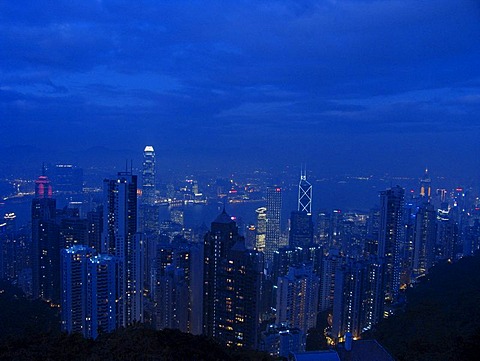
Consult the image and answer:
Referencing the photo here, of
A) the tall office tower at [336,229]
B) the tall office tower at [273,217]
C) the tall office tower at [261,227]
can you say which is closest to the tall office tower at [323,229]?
the tall office tower at [336,229]

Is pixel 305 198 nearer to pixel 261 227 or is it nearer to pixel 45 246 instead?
pixel 261 227

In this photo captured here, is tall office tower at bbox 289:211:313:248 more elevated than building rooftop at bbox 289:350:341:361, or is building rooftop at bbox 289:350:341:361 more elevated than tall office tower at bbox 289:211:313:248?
building rooftop at bbox 289:350:341:361

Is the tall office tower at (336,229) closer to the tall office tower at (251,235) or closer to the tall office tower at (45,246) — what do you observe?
the tall office tower at (251,235)

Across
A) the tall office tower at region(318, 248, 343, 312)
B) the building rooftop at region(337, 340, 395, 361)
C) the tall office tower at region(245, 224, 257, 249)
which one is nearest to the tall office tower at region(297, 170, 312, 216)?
the tall office tower at region(245, 224, 257, 249)

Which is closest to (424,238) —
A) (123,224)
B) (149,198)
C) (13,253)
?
(149,198)

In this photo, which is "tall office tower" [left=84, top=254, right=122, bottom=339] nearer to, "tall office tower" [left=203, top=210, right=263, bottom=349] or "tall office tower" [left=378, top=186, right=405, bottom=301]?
"tall office tower" [left=203, top=210, right=263, bottom=349]

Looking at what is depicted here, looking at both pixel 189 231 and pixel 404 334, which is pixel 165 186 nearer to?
pixel 189 231

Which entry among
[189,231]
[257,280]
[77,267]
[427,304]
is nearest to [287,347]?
[257,280]
